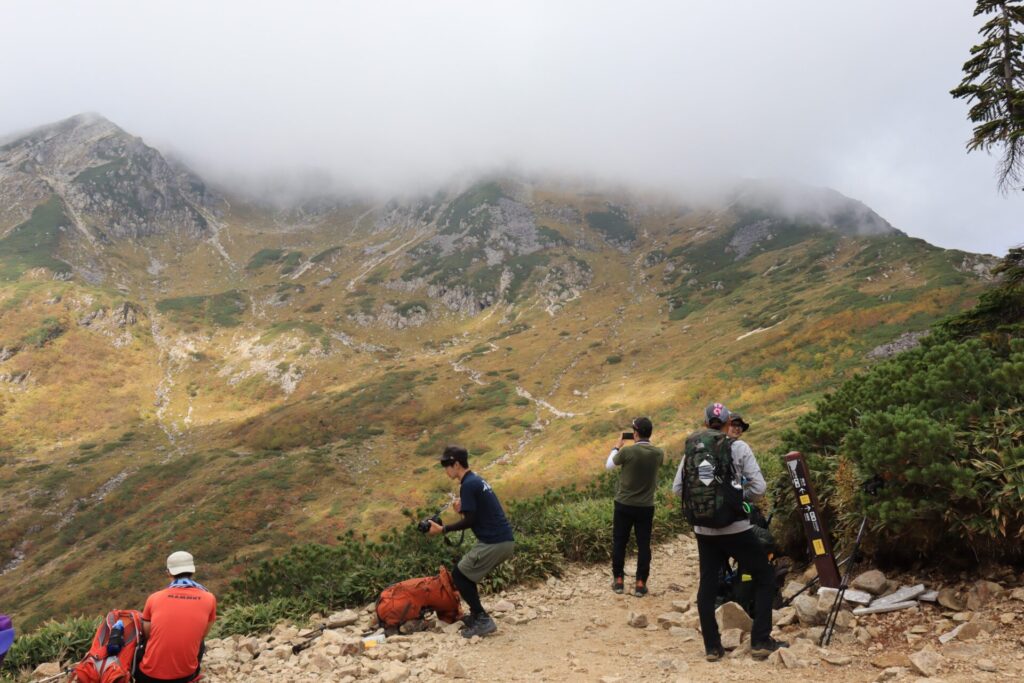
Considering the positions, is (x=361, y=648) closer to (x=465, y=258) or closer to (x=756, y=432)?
(x=756, y=432)

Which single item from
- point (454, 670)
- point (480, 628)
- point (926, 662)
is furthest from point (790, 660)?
point (480, 628)

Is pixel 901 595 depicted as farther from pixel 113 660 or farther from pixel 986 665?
pixel 113 660

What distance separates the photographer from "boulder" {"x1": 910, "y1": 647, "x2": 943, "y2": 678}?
4969 millimetres

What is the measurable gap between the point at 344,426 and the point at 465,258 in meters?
86.3

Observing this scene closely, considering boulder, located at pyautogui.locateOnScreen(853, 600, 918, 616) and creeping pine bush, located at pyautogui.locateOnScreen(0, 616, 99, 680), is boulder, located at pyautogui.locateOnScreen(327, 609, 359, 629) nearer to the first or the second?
creeping pine bush, located at pyautogui.locateOnScreen(0, 616, 99, 680)

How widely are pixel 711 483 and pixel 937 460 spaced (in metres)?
2.69

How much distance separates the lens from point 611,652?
274 inches

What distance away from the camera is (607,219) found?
6644 inches

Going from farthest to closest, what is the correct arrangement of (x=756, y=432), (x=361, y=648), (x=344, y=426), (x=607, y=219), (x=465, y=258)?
(x=607, y=219) → (x=465, y=258) → (x=344, y=426) → (x=756, y=432) → (x=361, y=648)

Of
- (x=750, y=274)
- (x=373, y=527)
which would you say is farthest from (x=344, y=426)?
(x=750, y=274)

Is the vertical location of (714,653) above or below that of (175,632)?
below

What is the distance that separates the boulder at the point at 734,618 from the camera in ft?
22.1

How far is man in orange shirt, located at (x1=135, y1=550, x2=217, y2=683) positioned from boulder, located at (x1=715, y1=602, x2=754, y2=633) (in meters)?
5.96

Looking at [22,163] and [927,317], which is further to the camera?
[22,163]
